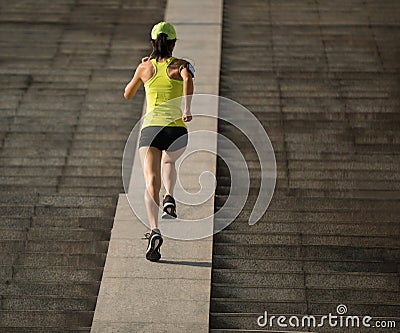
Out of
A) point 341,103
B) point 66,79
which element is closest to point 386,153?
point 341,103

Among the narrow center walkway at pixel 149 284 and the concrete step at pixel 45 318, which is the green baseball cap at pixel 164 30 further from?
the concrete step at pixel 45 318

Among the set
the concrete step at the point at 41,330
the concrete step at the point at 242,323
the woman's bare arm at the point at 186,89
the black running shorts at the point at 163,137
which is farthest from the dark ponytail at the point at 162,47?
the concrete step at the point at 41,330

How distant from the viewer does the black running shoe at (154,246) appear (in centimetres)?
724

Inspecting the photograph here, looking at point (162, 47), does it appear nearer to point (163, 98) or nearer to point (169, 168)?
point (163, 98)

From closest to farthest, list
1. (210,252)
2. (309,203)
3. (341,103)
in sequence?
(210,252) → (309,203) → (341,103)

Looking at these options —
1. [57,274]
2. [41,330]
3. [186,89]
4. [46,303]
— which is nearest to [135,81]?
[186,89]

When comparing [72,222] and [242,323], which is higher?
[72,222]

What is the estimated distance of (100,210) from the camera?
877 centimetres

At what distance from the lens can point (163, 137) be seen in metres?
7.38

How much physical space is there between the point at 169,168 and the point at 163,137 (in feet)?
1.10

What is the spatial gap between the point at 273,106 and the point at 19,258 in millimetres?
4334

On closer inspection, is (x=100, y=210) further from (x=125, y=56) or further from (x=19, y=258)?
(x=125, y=56)

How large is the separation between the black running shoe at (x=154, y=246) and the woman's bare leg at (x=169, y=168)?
45 cm

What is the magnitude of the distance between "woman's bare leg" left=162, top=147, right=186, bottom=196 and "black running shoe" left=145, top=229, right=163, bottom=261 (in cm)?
45
